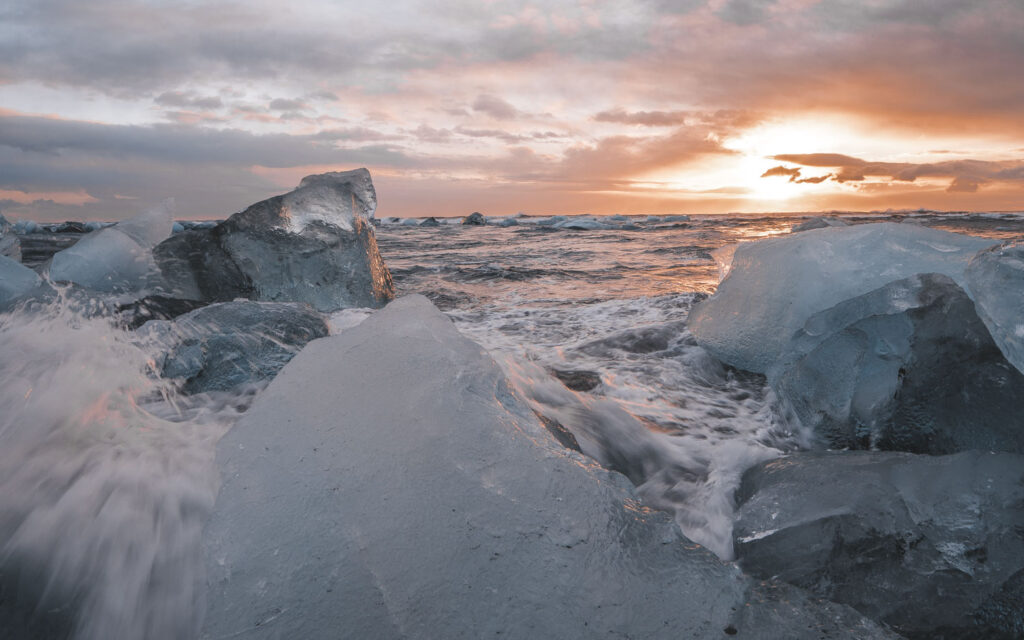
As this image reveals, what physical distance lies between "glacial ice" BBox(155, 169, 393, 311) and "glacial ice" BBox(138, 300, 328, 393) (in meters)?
1.50

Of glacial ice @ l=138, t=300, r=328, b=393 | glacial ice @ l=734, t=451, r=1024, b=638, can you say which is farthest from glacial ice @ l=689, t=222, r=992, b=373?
glacial ice @ l=138, t=300, r=328, b=393

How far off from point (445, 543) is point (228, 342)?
2.28 m

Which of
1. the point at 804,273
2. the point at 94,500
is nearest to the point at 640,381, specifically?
the point at 804,273

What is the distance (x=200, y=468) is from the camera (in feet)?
5.01

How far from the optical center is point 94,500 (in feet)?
4.40

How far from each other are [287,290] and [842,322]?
416 cm

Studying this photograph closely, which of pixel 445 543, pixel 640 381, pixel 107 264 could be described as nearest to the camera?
pixel 445 543

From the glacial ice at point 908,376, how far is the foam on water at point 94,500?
2.30 metres

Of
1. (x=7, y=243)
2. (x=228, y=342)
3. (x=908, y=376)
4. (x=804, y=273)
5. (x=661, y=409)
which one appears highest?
(x=804, y=273)

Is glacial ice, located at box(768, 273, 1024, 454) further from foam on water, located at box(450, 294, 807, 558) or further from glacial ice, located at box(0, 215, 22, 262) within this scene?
glacial ice, located at box(0, 215, 22, 262)

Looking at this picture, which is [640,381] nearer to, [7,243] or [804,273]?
[804,273]

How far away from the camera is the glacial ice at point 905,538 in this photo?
4.03 feet

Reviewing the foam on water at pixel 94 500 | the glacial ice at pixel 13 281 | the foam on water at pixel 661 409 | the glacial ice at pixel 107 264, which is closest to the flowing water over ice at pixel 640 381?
the foam on water at pixel 661 409

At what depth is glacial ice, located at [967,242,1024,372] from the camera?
1477mm
